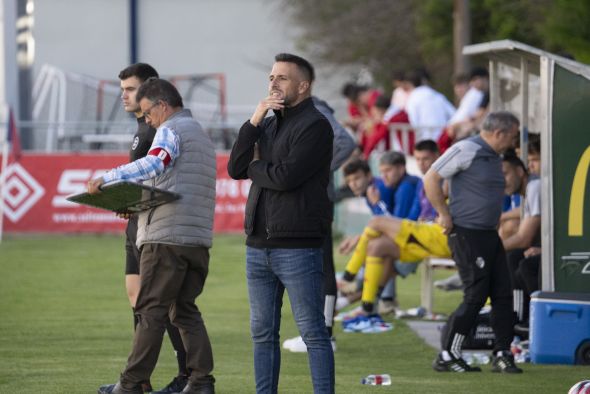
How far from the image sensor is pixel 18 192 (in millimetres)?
21953

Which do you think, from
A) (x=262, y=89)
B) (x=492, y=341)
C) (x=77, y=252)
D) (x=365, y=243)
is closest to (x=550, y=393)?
(x=492, y=341)

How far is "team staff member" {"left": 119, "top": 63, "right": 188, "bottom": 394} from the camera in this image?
29.3 ft

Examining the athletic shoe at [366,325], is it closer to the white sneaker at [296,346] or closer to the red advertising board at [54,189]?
the white sneaker at [296,346]

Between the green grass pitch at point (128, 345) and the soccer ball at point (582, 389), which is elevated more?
the soccer ball at point (582, 389)

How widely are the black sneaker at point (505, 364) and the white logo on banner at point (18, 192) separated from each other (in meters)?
12.9

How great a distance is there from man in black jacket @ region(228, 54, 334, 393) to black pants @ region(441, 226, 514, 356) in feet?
8.32

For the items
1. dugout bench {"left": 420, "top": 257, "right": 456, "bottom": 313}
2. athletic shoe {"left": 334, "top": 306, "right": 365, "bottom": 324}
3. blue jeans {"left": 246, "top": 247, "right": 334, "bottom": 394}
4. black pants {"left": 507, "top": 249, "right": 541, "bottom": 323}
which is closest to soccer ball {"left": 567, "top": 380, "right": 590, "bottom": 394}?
blue jeans {"left": 246, "top": 247, "right": 334, "bottom": 394}

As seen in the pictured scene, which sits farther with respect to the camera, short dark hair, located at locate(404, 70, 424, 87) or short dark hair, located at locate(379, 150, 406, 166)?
short dark hair, located at locate(404, 70, 424, 87)

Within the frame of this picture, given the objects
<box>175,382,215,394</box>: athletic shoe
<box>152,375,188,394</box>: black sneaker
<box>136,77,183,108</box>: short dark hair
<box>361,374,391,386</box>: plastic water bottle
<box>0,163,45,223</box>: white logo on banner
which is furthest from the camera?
<box>0,163,45,223</box>: white logo on banner

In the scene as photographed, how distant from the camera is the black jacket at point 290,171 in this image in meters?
7.65

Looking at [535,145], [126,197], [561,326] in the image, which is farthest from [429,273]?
[126,197]

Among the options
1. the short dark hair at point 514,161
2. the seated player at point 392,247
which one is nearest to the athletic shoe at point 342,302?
the seated player at point 392,247

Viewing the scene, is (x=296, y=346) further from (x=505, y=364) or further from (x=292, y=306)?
(x=292, y=306)

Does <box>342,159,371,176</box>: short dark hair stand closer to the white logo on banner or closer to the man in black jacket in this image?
the man in black jacket
